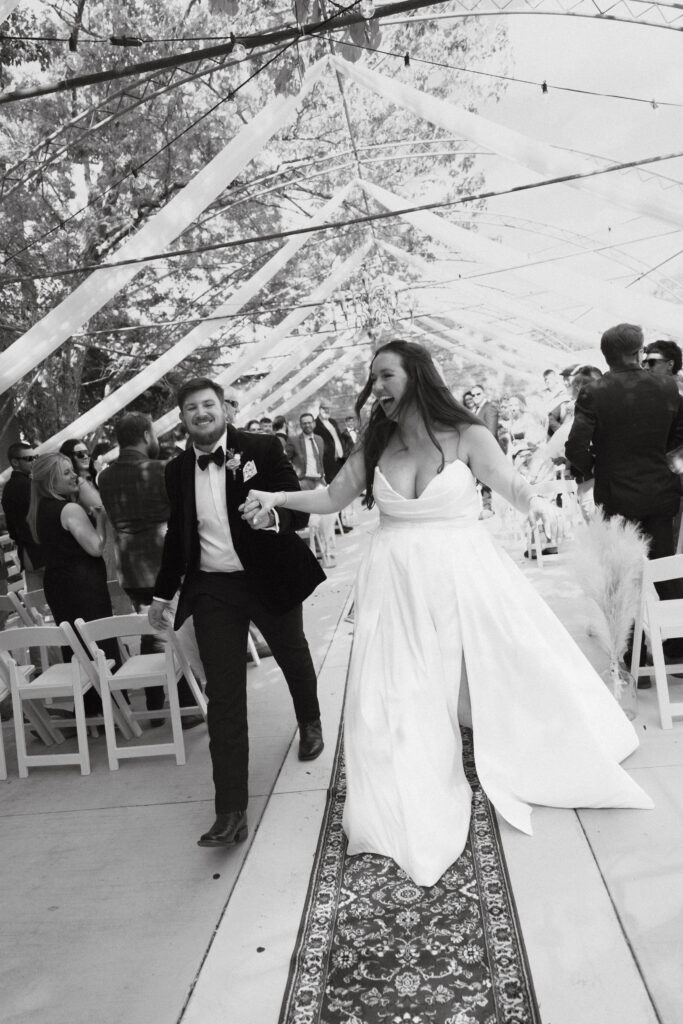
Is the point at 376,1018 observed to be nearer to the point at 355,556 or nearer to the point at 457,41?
the point at 355,556

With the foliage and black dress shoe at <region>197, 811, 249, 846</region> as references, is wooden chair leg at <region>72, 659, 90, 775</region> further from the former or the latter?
the foliage

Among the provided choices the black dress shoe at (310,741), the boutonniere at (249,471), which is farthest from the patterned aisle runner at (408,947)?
the boutonniere at (249,471)

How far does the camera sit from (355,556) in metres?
10.9

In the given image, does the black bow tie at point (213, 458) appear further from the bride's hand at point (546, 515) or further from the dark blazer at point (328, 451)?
the dark blazer at point (328, 451)

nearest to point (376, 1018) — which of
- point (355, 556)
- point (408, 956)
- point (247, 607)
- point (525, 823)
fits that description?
point (408, 956)

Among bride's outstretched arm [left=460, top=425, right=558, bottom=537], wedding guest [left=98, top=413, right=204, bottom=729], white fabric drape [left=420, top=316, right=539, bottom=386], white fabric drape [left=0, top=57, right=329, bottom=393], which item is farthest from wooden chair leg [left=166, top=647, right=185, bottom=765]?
white fabric drape [left=420, top=316, right=539, bottom=386]

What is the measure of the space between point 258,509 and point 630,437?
95.4 inches

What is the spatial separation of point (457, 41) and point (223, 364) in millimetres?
12368

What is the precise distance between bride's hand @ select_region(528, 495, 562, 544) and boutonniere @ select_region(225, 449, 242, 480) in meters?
1.28

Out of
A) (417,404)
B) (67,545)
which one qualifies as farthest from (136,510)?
(417,404)

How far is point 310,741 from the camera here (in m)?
4.41

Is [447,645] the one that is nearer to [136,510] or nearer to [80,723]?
[80,723]

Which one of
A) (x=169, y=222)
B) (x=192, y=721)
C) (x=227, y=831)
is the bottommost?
(x=192, y=721)

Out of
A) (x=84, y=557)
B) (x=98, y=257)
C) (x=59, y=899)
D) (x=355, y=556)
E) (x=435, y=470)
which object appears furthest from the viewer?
(x=98, y=257)
